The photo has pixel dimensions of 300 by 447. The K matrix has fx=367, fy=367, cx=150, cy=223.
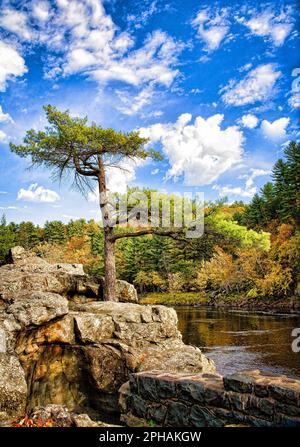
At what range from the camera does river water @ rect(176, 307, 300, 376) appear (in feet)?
47.1

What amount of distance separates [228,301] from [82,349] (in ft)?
125

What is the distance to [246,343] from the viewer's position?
62.4 feet

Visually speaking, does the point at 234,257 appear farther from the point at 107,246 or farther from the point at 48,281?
the point at 48,281

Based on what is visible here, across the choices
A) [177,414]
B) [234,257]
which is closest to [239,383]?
[177,414]

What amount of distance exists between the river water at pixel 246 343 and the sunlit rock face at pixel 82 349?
4.43 metres

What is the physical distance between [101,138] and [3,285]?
6.35m

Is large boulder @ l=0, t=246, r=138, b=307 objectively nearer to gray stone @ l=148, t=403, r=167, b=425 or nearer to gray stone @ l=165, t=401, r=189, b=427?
gray stone @ l=148, t=403, r=167, b=425

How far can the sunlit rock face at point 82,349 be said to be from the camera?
921 cm

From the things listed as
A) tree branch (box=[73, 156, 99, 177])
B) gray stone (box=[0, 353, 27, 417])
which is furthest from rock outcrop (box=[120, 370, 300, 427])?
tree branch (box=[73, 156, 99, 177])

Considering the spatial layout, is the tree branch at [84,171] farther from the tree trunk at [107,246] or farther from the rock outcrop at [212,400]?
the rock outcrop at [212,400]

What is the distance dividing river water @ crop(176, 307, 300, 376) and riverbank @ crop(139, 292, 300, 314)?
1016 centimetres

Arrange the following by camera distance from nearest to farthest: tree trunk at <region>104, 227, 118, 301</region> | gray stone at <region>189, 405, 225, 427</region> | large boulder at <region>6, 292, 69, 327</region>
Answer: gray stone at <region>189, 405, 225, 427</region> → large boulder at <region>6, 292, 69, 327</region> → tree trunk at <region>104, 227, 118, 301</region>

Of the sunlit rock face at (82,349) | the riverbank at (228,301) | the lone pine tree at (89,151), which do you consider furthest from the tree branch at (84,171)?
the riverbank at (228,301)
